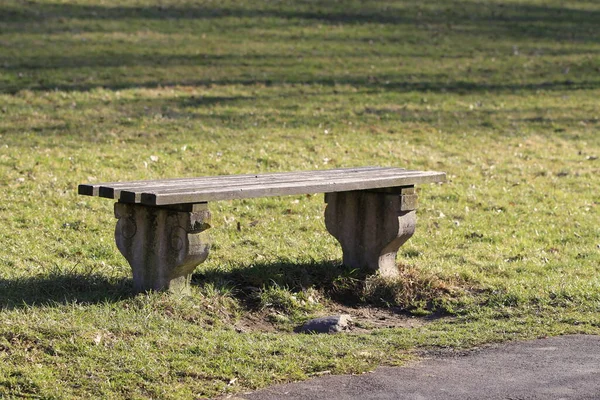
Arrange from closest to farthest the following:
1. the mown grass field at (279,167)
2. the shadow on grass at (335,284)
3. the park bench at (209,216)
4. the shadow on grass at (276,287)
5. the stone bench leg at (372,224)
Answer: the mown grass field at (279,167)
the park bench at (209,216)
the shadow on grass at (276,287)
the shadow on grass at (335,284)
the stone bench leg at (372,224)

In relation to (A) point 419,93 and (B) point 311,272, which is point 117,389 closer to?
(B) point 311,272

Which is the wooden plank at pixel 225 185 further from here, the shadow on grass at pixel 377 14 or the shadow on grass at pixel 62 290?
the shadow on grass at pixel 377 14

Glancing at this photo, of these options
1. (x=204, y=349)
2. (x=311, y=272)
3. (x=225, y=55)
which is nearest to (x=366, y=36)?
(x=225, y=55)

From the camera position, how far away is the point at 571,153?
527 inches

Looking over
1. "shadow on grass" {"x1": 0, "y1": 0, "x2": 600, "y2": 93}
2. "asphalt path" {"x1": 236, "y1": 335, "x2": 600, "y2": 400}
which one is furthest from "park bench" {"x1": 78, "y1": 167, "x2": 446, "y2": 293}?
"shadow on grass" {"x1": 0, "y1": 0, "x2": 600, "y2": 93}

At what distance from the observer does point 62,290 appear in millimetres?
6547

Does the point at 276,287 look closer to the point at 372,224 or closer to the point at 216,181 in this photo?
the point at 216,181

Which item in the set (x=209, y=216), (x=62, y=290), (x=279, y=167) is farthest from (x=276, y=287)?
(x=279, y=167)

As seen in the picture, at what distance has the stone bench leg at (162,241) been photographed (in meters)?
6.30

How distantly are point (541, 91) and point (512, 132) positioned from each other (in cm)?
356

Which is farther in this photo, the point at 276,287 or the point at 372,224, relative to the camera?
the point at 372,224

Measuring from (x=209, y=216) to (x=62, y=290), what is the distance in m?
1.15

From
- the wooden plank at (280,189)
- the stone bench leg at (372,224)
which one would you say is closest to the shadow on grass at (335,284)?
the stone bench leg at (372,224)

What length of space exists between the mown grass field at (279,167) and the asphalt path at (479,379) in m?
0.18
